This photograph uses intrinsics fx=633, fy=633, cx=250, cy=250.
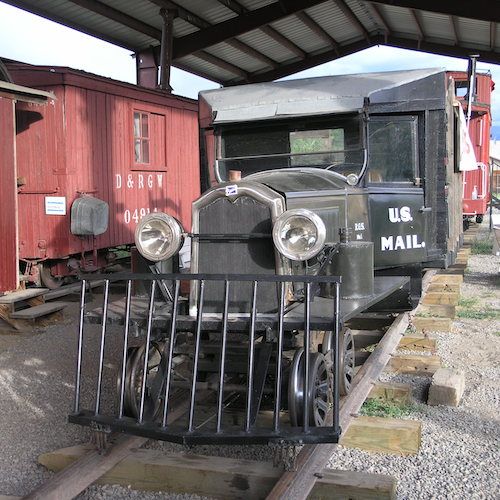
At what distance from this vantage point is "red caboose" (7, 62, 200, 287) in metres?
8.92

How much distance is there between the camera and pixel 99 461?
3.26 m

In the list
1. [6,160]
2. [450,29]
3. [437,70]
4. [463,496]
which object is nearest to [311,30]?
[450,29]

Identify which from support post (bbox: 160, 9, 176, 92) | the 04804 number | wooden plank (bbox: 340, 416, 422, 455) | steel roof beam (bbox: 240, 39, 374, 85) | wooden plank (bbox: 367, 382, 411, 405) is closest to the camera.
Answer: wooden plank (bbox: 340, 416, 422, 455)

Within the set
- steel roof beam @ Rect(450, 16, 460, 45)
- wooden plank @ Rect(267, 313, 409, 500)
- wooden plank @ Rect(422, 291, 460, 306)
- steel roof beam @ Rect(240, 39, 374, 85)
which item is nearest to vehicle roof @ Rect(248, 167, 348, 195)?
wooden plank @ Rect(267, 313, 409, 500)

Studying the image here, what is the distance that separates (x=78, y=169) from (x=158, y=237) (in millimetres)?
5712

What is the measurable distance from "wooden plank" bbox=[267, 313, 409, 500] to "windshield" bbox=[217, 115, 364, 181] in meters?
1.40

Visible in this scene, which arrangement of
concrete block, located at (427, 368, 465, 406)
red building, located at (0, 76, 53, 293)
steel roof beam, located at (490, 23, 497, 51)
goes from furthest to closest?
1. steel roof beam, located at (490, 23, 497, 51)
2. red building, located at (0, 76, 53, 293)
3. concrete block, located at (427, 368, 465, 406)

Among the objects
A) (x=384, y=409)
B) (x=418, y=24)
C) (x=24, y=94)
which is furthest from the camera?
(x=418, y=24)

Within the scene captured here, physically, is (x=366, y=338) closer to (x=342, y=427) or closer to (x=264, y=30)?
(x=342, y=427)

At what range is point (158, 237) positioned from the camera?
12.8 feet

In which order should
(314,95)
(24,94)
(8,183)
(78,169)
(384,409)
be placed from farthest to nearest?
(78,169)
(24,94)
(8,183)
(314,95)
(384,409)

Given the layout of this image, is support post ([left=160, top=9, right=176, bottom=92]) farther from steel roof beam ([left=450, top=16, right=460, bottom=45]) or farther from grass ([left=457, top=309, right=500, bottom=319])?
grass ([left=457, top=309, right=500, bottom=319])

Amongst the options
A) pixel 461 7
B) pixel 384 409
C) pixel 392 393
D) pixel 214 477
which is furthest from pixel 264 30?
pixel 214 477

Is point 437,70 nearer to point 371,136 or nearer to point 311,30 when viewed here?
point 371,136
